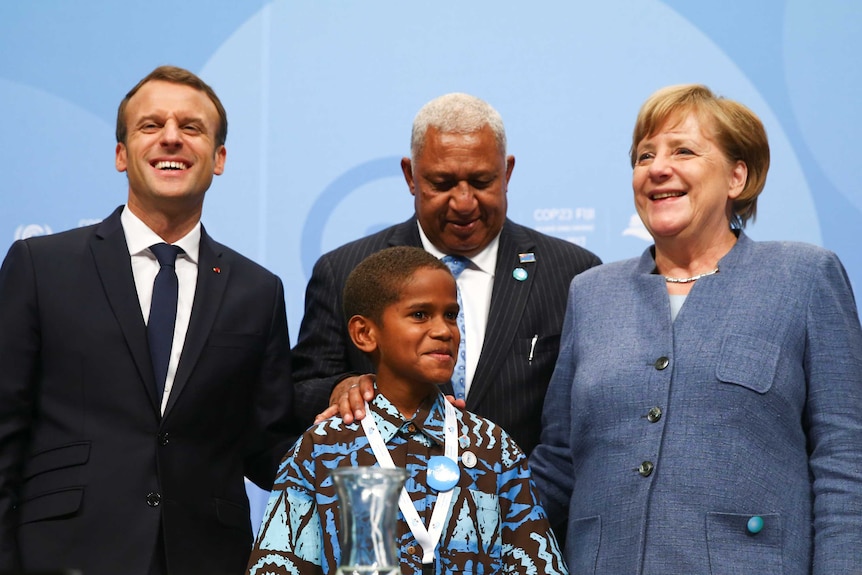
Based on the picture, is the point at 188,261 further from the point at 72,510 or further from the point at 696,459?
the point at 696,459

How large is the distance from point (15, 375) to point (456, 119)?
4.81ft

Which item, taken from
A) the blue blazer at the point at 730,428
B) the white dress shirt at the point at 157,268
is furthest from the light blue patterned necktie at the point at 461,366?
the white dress shirt at the point at 157,268

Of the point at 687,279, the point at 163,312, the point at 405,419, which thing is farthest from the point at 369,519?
the point at 163,312

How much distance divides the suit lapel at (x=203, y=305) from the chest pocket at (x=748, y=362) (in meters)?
1.39

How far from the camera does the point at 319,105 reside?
4.56 metres

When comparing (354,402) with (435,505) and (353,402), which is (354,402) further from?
(435,505)

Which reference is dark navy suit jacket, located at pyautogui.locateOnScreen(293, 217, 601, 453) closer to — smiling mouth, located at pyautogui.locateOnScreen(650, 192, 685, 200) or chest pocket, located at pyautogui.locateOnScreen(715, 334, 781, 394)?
smiling mouth, located at pyautogui.locateOnScreen(650, 192, 685, 200)

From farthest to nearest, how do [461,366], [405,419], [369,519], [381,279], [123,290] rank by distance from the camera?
1. [461,366]
2. [123,290]
3. [381,279]
4. [405,419]
5. [369,519]

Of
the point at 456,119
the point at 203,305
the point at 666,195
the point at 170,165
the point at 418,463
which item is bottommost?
the point at 418,463

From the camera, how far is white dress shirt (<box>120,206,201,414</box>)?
318cm

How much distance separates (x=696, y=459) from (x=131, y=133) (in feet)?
6.00

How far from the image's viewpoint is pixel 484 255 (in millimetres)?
3578

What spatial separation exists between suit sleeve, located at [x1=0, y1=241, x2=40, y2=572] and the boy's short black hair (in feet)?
2.77

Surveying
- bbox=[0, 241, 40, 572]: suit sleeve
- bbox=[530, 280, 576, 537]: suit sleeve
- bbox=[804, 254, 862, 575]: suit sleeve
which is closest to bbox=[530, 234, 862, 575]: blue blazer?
bbox=[804, 254, 862, 575]: suit sleeve
